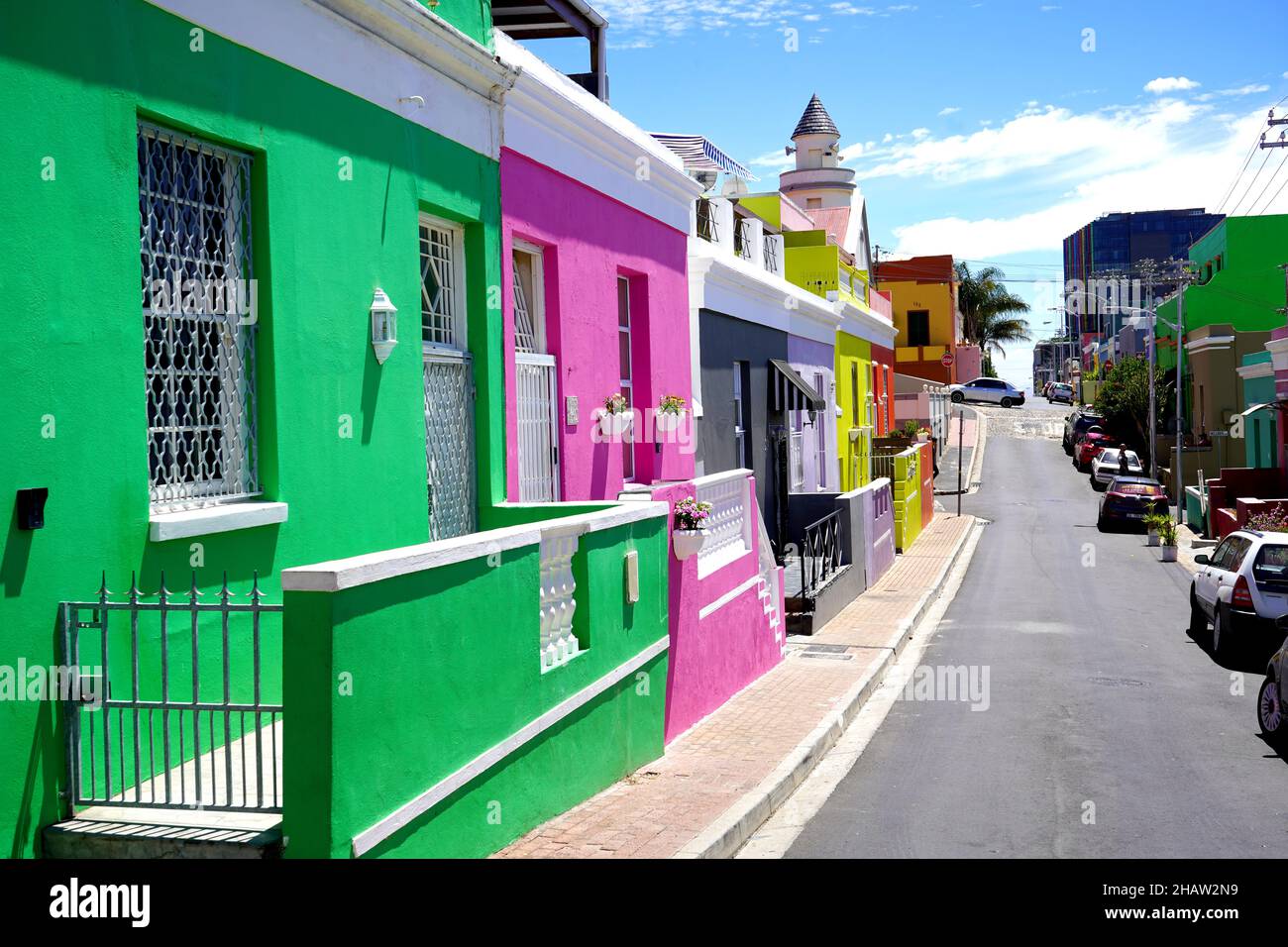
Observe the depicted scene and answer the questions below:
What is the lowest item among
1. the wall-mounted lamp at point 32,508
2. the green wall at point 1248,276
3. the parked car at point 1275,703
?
the parked car at point 1275,703

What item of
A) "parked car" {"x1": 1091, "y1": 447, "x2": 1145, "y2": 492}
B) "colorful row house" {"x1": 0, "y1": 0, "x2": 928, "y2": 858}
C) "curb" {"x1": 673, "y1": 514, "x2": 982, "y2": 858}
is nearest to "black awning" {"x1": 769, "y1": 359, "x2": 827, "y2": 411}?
"curb" {"x1": 673, "y1": 514, "x2": 982, "y2": 858}

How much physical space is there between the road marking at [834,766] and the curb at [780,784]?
0.06 m

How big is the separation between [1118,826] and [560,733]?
382 centimetres

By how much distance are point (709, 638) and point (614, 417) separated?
7.94 ft

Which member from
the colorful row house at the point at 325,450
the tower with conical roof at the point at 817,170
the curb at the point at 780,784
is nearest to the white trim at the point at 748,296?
the colorful row house at the point at 325,450

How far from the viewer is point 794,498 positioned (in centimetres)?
2161

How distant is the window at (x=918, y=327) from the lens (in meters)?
76.4

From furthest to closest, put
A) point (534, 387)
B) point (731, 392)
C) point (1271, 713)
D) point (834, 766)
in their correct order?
point (731, 392)
point (534, 387)
point (1271, 713)
point (834, 766)

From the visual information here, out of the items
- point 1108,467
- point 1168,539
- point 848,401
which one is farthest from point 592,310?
point 1108,467

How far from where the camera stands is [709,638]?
1205 centimetres

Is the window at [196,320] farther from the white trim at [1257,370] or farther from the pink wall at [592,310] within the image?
the white trim at [1257,370]

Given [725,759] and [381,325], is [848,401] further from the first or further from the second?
[381,325]

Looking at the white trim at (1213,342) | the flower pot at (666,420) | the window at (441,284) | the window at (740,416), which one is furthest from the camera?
the white trim at (1213,342)
